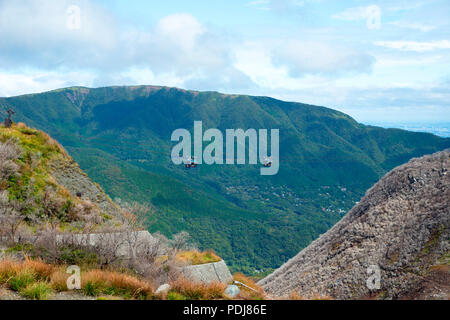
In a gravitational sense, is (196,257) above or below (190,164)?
below

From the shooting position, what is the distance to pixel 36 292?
364 inches

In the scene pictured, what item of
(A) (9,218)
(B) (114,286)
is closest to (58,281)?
(B) (114,286)

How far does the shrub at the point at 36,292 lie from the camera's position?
916cm

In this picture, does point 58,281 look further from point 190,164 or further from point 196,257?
point 190,164

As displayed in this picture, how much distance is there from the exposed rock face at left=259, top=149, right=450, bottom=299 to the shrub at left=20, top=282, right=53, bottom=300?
39.8 ft

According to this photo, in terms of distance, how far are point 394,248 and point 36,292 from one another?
15.1 meters

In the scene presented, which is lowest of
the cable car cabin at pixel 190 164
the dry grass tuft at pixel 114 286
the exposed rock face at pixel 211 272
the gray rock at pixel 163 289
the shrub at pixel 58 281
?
the exposed rock face at pixel 211 272

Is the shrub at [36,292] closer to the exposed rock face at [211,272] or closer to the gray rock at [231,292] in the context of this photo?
the gray rock at [231,292]

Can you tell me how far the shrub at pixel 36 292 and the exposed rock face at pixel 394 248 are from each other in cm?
1212

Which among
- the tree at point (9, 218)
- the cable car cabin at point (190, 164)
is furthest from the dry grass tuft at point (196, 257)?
the cable car cabin at point (190, 164)

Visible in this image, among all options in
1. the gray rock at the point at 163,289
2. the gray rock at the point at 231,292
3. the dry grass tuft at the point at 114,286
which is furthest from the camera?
the gray rock at the point at 231,292
